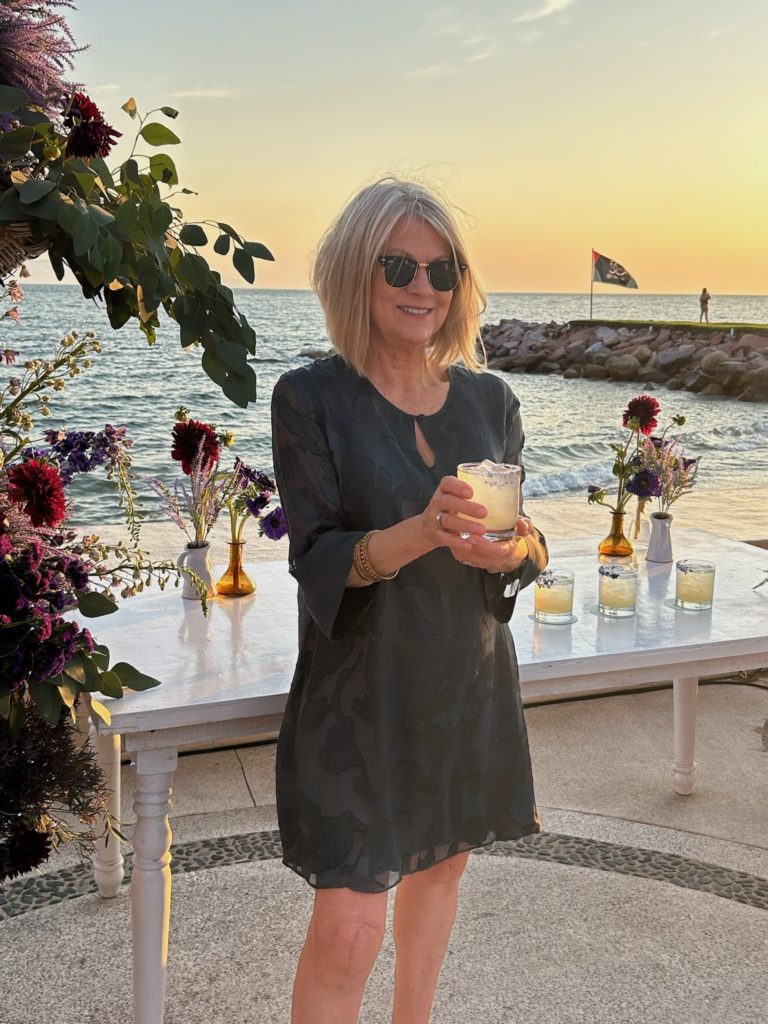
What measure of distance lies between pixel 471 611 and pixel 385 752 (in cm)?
26

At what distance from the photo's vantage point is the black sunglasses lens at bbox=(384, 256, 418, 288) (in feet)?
5.41

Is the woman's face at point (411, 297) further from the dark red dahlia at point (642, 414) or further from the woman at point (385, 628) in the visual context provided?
the dark red dahlia at point (642, 414)

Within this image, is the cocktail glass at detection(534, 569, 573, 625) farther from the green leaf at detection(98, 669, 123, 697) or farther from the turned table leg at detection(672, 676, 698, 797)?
the green leaf at detection(98, 669, 123, 697)

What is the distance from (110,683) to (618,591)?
4.76 feet

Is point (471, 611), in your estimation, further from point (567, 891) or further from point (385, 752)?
point (567, 891)

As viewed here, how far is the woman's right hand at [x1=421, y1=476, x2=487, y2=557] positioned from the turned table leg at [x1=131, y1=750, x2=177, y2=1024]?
0.68m

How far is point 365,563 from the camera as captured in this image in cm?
152

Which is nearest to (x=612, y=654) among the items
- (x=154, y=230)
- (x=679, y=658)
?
(x=679, y=658)

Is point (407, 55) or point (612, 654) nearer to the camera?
point (612, 654)

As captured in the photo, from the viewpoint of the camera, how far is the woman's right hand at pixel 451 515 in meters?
1.42

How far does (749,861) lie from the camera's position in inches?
105

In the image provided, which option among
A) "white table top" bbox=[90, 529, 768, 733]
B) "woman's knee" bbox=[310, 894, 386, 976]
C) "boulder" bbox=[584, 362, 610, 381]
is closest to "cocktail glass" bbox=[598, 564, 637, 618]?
"white table top" bbox=[90, 529, 768, 733]

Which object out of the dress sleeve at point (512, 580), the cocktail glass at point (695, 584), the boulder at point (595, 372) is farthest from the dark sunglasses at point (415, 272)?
the boulder at point (595, 372)

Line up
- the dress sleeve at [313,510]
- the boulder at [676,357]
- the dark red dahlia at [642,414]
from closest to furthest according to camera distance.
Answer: the dress sleeve at [313,510]
the dark red dahlia at [642,414]
the boulder at [676,357]
